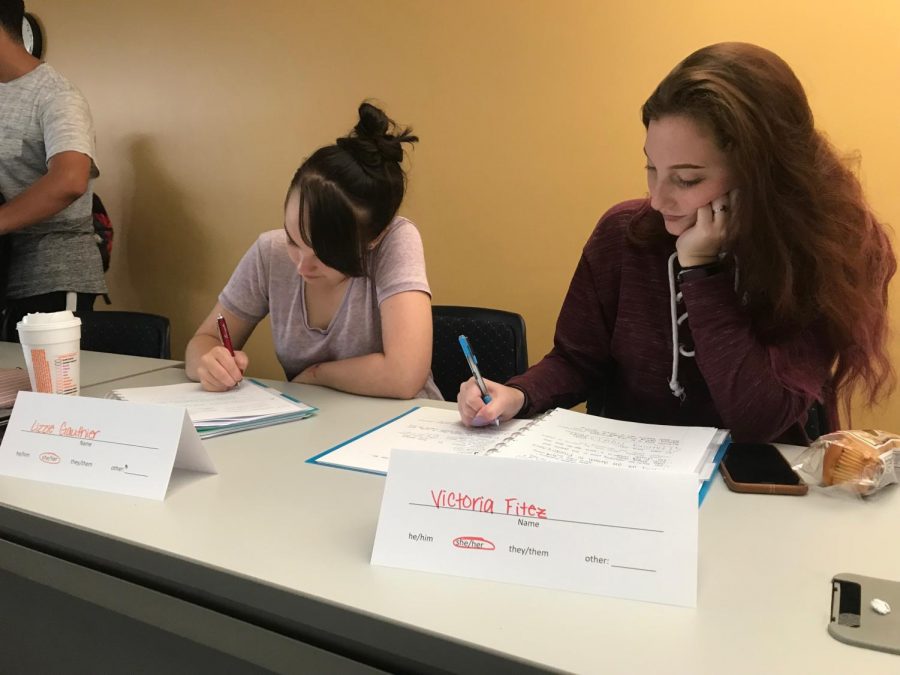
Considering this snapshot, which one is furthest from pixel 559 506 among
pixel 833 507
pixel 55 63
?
pixel 55 63

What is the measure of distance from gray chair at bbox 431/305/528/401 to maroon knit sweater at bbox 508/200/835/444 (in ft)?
1.00

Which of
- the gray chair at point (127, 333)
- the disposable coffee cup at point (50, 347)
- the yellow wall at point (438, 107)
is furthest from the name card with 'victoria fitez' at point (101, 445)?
the yellow wall at point (438, 107)

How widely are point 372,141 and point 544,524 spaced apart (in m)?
0.99

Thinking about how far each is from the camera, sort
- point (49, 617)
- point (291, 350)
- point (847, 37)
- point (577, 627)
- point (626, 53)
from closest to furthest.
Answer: point (577, 627) < point (49, 617) < point (291, 350) < point (847, 37) < point (626, 53)

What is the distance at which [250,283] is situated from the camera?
156cm

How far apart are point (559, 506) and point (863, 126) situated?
1753 millimetres

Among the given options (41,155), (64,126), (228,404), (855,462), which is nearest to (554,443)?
(855,462)

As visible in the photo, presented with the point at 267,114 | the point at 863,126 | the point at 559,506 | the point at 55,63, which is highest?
the point at 55,63

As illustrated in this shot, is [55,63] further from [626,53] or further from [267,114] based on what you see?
[626,53]

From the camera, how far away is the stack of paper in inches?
42.4

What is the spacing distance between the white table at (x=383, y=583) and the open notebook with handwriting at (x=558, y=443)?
0.05 meters

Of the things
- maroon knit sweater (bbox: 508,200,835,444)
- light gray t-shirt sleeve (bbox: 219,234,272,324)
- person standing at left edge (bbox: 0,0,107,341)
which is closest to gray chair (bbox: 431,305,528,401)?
maroon knit sweater (bbox: 508,200,835,444)

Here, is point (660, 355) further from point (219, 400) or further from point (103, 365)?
point (103, 365)

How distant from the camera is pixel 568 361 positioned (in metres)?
1.30
